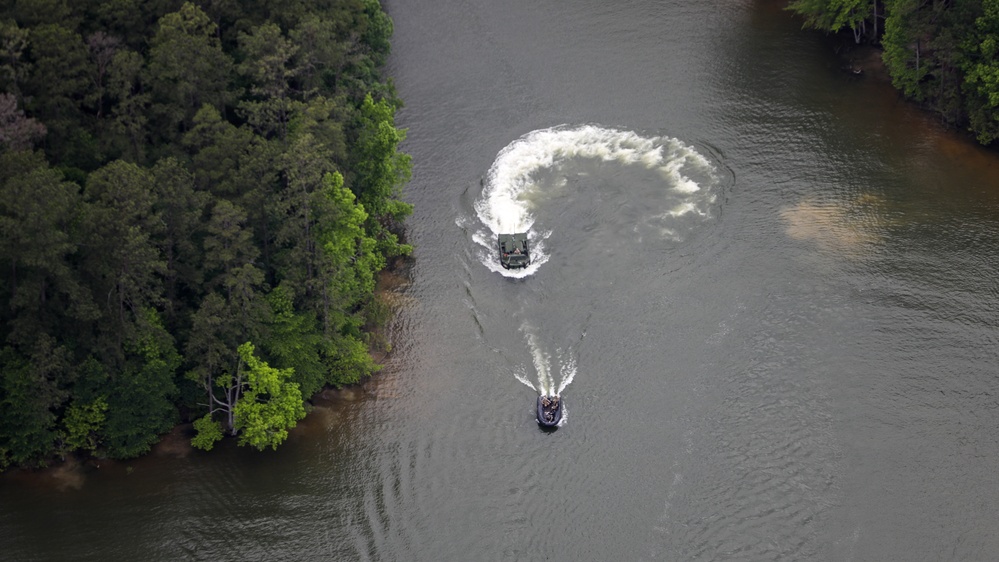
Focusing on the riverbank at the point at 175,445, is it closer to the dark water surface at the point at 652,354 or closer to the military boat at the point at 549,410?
the dark water surface at the point at 652,354

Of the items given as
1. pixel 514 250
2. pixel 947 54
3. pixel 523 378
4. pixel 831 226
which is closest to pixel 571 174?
pixel 514 250

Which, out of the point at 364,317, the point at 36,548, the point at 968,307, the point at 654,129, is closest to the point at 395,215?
the point at 364,317

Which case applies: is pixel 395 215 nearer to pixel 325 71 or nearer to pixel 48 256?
pixel 325 71

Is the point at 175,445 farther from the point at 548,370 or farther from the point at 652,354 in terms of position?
the point at 652,354

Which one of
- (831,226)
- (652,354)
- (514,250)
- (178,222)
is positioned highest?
(178,222)

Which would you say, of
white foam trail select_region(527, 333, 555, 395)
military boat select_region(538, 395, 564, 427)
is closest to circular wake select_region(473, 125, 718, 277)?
white foam trail select_region(527, 333, 555, 395)

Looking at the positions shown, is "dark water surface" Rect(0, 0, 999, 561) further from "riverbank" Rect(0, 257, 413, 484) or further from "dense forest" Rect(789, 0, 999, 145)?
"dense forest" Rect(789, 0, 999, 145)

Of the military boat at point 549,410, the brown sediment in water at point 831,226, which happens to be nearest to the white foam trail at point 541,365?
the military boat at point 549,410
